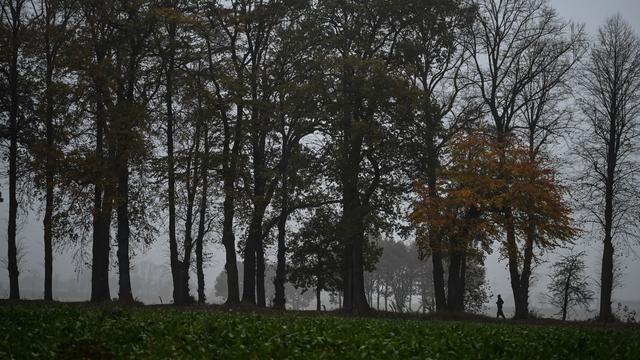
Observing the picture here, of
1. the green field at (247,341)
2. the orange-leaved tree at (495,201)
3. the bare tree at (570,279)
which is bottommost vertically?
the bare tree at (570,279)

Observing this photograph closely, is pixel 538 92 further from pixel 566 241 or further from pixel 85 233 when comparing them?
pixel 85 233

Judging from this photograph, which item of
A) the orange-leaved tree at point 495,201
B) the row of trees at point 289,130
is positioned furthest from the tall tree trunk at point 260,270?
the orange-leaved tree at point 495,201

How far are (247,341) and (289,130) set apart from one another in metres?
21.2

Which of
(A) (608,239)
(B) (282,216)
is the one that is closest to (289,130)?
(B) (282,216)

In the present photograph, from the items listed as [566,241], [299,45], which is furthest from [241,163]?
[566,241]

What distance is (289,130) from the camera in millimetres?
30672

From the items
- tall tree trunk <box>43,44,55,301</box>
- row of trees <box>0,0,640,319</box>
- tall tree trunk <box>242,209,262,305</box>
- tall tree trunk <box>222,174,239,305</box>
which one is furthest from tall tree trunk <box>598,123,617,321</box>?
tall tree trunk <box>43,44,55,301</box>

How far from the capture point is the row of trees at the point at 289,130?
2328cm

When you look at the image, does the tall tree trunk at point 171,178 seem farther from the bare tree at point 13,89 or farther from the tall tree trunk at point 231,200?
the bare tree at point 13,89

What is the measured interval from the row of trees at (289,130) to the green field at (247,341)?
11.7 metres

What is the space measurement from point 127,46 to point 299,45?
875 cm

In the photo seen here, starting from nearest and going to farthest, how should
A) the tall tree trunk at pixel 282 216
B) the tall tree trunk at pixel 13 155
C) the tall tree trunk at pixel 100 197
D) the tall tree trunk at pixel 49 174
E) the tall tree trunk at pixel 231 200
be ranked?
the tall tree trunk at pixel 49 174 → the tall tree trunk at pixel 100 197 → the tall tree trunk at pixel 13 155 → the tall tree trunk at pixel 231 200 → the tall tree trunk at pixel 282 216

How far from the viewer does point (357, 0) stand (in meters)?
27.2

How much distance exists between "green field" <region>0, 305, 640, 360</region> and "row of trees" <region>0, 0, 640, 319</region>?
11711 mm
